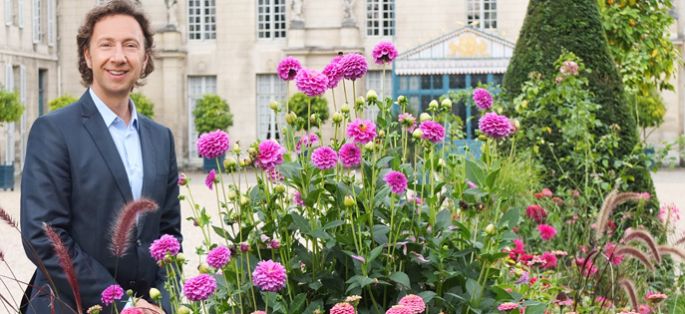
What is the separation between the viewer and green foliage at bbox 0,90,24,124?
21141 millimetres

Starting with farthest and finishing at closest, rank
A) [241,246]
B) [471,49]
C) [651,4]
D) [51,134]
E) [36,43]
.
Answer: [36,43] < [471,49] < [651,4] < [51,134] < [241,246]

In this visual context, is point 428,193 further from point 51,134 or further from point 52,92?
point 52,92

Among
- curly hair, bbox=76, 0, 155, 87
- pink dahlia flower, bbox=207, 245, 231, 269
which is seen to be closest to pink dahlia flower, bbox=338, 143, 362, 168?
pink dahlia flower, bbox=207, 245, 231, 269

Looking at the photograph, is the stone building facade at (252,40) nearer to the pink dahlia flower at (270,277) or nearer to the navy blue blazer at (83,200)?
the navy blue blazer at (83,200)

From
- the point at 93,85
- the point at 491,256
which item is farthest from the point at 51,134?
the point at 491,256

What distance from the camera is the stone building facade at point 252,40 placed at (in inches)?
1221

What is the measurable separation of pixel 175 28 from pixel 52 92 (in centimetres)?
347

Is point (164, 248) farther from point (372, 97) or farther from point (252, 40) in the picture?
point (252, 40)

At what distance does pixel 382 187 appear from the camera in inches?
128

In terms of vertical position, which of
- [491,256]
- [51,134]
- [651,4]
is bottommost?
[491,256]

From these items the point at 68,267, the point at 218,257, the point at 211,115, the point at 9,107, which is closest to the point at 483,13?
the point at 211,115

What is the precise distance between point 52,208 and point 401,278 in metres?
0.87

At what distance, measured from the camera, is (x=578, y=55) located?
28.6ft

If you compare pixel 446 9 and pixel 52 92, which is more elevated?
pixel 446 9
